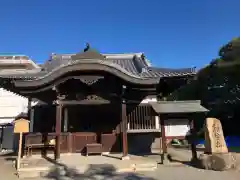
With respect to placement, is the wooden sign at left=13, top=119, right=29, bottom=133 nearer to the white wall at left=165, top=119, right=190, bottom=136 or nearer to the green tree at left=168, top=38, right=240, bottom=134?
the white wall at left=165, top=119, right=190, bottom=136

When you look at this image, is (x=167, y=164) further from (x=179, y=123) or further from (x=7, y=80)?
(x=179, y=123)

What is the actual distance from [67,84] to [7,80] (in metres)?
2.82

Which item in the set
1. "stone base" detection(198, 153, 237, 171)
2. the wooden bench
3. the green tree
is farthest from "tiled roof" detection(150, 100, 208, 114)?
the green tree

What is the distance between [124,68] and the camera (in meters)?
11.1

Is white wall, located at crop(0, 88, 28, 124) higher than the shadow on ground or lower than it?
higher

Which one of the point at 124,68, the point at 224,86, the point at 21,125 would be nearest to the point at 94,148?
the point at 21,125

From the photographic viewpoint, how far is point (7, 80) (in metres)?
10.4

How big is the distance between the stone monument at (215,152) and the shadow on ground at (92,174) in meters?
2.82

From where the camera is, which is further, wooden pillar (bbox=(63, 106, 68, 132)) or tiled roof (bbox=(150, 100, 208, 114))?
wooden pillar (bbox=(63, 106, 68, 132))

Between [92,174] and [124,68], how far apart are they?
5464 mm

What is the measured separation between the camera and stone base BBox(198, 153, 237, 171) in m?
8.27

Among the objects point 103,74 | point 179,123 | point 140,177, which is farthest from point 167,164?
point 179,123

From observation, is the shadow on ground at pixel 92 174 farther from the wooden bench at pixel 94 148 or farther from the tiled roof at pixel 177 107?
the tiled roof at pixel 177 107

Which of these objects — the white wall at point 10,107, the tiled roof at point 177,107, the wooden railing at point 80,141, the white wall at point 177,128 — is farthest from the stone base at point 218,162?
the white wall at point 10,107
